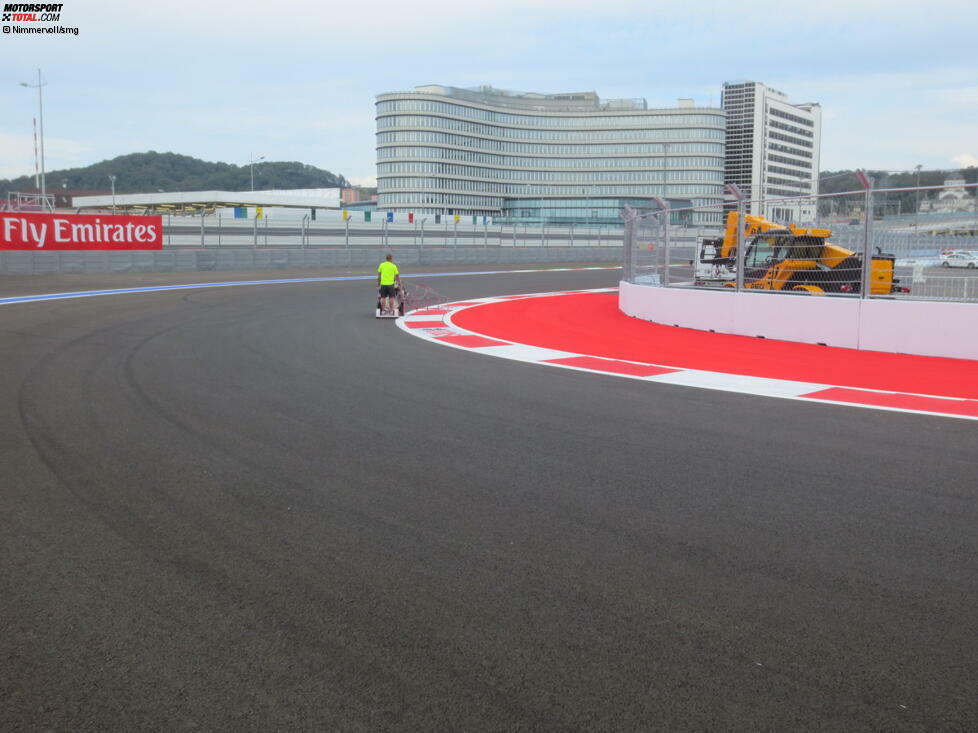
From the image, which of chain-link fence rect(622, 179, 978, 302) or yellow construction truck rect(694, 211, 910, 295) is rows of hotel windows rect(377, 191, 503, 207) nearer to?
chain-link fence rect(622, 179, 978, 302)

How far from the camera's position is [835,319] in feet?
37.4

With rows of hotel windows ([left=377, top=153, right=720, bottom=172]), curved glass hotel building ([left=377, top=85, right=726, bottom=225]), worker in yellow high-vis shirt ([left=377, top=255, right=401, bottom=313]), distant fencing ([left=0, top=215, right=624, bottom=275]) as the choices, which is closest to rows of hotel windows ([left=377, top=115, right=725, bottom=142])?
curved glass hotel building ([left=377, top=85, right=726, bottom=225])

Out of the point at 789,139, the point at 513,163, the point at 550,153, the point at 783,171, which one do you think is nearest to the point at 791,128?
the point at 789,139

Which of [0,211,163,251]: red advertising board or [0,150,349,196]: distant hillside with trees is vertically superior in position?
[0,150,349,196]: distant hillside with trees

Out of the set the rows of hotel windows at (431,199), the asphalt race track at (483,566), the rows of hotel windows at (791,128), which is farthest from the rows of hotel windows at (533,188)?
the asphalt race track at (483,566)

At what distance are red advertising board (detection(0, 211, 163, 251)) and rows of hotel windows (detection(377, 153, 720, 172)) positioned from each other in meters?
108

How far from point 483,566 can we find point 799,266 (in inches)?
489

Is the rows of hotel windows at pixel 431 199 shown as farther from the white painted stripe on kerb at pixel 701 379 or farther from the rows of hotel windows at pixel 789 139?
the white painted stripe on kerb at pixel 701 379

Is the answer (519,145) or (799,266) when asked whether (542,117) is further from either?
(799,266)

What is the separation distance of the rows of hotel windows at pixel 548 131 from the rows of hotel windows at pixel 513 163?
3.61m

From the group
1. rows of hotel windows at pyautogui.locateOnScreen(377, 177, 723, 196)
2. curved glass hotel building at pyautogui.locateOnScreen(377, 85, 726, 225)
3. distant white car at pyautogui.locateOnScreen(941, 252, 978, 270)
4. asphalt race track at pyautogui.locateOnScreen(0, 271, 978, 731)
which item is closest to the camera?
asphalt race track at pyautogui.locateOnScreen(0, 271, 978, 731)

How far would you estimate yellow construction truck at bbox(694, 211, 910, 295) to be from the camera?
12.3 m

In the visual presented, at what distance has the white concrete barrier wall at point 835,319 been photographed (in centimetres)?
1031

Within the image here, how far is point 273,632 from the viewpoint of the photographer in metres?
2.97
